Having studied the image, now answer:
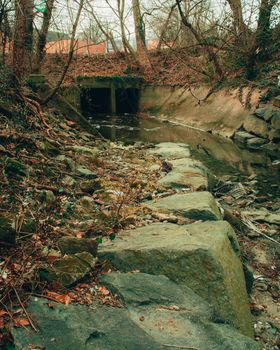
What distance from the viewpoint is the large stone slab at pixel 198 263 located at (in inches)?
111

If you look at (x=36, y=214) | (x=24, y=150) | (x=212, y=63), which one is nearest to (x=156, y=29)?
(x=212, y=63)

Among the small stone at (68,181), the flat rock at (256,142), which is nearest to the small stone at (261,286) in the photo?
the small stone at (68,181)

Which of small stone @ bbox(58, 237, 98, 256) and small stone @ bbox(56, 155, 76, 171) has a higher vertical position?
small stone @ bbox(56, 155, 76, 171)

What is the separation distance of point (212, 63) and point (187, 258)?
15.4 m

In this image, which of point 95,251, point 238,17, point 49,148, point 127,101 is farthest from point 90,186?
point 127,101

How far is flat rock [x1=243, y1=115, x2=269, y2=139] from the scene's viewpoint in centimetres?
1239

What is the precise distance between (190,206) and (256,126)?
29.8ft

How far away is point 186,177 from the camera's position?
5938 millimetres

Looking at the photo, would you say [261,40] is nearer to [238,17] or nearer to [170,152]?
[238,17]

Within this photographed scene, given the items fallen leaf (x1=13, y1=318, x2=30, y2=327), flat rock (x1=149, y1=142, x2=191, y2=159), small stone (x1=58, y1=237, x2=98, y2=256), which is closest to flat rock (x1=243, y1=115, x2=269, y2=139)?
flat rock (x1=149, y1=142, x2=191, y2=159)

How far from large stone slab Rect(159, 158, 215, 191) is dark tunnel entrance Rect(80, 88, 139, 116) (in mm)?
14547

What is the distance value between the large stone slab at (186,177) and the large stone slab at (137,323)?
9.13ft

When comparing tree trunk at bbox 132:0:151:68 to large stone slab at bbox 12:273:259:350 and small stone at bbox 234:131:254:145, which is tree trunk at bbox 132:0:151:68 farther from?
large stone slab at bbox 12:273:259:350

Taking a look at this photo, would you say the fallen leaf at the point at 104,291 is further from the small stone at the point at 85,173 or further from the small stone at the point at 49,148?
the small stone at the point at 49,148
